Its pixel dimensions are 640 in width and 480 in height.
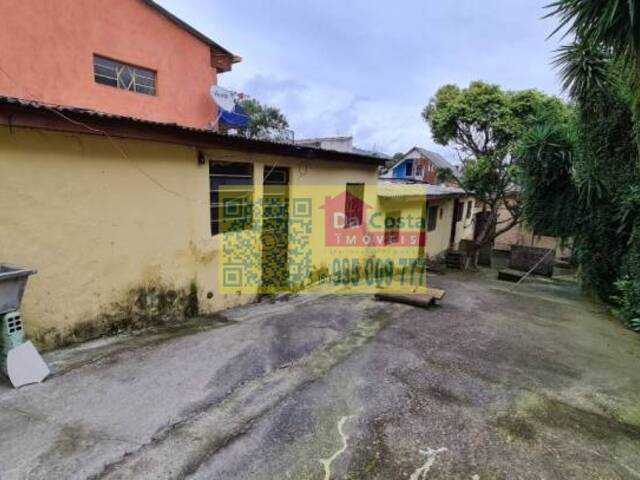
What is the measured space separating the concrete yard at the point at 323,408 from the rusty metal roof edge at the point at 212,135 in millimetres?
2670

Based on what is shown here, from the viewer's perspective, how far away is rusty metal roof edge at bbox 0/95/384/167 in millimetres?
3348

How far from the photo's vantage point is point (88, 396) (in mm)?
3057

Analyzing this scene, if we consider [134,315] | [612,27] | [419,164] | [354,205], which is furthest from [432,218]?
[419,164]

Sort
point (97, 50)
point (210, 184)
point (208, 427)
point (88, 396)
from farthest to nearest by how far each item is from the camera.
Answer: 1. point (97, 50)
2. point (210, 184)
3. point (88, 396)
4. point (208, 427)

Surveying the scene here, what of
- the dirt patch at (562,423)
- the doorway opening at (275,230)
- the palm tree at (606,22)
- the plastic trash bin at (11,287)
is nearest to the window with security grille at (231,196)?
the doorway opening at (275,230)

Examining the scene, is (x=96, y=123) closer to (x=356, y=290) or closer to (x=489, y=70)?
(x=356, y=290)

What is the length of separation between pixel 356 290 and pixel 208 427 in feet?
19.5

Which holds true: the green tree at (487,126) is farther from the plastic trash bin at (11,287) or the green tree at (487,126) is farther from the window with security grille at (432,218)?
the plastic trash bin at (11,287)

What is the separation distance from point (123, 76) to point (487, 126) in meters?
11.6

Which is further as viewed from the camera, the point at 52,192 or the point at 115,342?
the point at 115,342

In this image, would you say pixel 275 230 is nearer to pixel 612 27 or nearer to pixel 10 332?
pixel 10 332

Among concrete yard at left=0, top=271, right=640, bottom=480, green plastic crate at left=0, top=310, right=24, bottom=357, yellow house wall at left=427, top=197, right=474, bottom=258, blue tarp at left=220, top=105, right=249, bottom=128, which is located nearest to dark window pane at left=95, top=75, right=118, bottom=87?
blue tarp at left=220, top=105, right=249, bottom=128

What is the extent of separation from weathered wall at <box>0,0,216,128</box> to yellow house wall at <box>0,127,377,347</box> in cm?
475

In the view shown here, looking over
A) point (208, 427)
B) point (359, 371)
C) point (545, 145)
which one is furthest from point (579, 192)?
point (208, 427)
